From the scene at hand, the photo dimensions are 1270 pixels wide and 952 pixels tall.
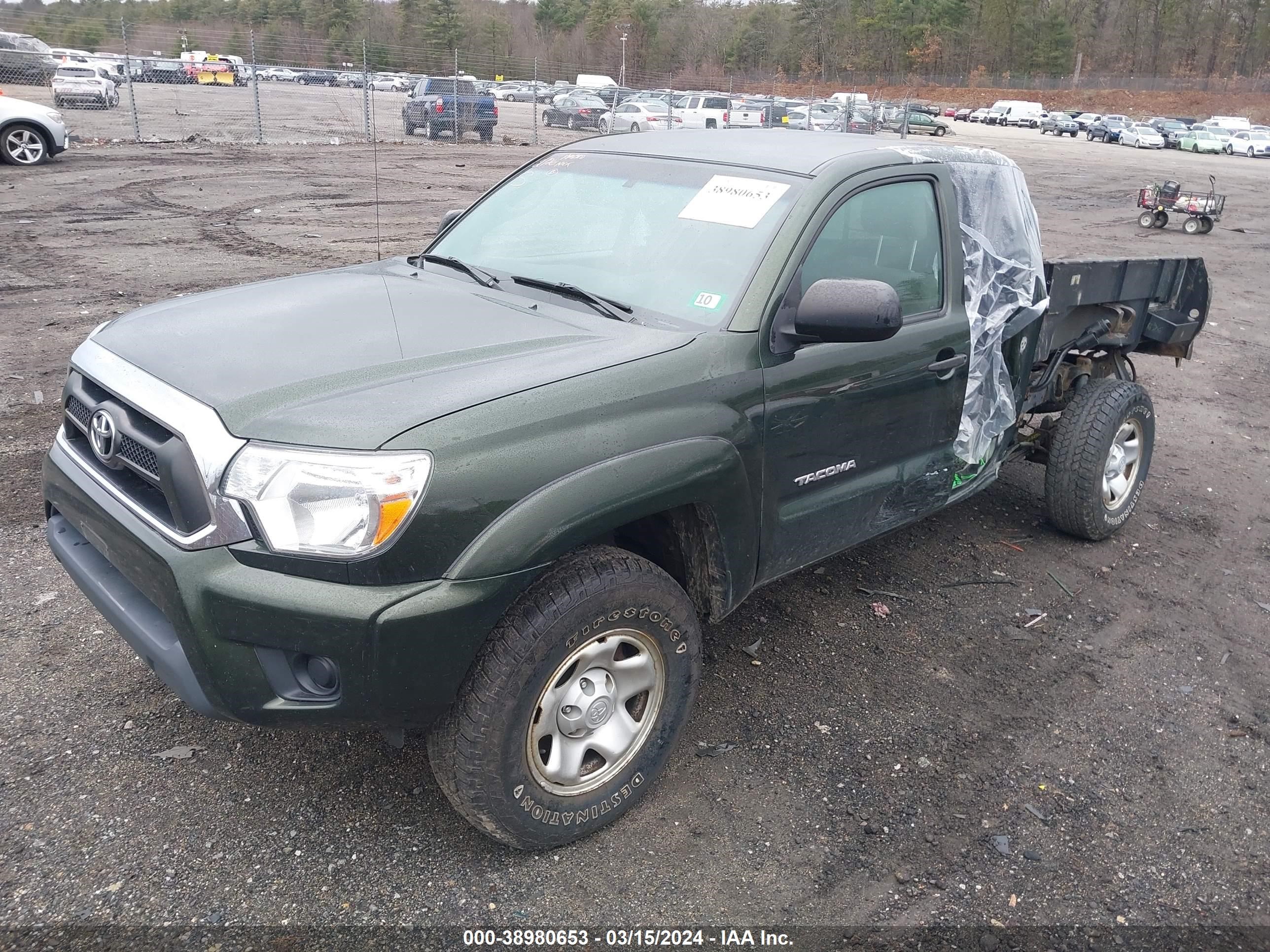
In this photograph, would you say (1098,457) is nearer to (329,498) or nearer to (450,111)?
(329,498)

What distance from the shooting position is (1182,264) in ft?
17.7

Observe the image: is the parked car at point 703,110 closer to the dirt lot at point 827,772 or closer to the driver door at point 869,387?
the dirt lot at point 827,772

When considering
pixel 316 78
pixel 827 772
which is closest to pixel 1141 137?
pixel 316 78

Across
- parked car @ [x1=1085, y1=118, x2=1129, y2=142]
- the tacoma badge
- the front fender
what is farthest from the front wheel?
parked car @ [x1=1085, y1=118, x2=1129, y2=142]

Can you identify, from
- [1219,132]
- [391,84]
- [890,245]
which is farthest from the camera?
[1219,132]

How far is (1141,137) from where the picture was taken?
156ft

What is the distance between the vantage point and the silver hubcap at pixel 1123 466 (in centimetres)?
502

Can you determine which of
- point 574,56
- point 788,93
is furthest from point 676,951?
point 788,93

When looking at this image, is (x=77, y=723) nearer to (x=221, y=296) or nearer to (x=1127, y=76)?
(x=221, y=296)

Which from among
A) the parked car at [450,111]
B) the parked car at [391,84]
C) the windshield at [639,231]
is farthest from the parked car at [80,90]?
the windshield at [639,231]

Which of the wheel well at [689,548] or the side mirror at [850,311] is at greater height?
the side mirror at [850,311]

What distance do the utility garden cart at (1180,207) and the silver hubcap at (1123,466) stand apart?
15098 mm

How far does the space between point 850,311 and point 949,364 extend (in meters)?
1.04

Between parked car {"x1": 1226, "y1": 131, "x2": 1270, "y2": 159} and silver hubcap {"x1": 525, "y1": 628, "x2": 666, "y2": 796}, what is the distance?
2134 inches
